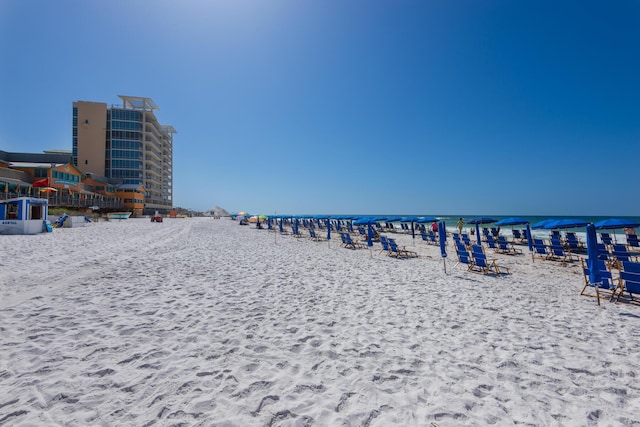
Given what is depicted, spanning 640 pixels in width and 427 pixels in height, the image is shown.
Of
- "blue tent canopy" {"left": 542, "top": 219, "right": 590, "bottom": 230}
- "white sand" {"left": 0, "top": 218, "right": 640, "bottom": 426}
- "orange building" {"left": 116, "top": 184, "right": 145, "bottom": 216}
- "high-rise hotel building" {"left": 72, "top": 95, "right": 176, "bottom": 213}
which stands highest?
"high-rise hotel building" {"left": 72, "top": 95, "right": 176, "bottom": 213}

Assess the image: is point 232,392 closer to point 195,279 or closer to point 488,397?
point 488,397

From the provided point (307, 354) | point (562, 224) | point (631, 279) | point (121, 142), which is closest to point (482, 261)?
point (631, 279)

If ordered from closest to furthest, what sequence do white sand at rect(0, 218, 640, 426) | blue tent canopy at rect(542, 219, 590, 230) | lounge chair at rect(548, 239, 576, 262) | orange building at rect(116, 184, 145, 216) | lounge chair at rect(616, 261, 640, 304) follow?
white sand at rect(0, 218, 640, 426), lounge chair at rect(616, 261, 640, 304), lounge chair at rect(548, 239, 576, 262), blue tent canopy at rect(542, 219, 590, 230), orange building at rect(116, 184, 145, 216)

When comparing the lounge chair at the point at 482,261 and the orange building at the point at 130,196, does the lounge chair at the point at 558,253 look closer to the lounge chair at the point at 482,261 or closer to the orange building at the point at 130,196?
the lounge chair at the point at 482,261

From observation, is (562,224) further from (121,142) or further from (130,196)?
(121,142)

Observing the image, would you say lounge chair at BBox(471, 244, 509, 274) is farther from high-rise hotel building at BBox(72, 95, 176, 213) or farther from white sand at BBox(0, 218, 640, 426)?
high-rise hotel building at BBox(72, 95, 176, 213)

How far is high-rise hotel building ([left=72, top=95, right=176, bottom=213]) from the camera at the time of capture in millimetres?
57906

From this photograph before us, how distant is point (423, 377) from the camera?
2.91m

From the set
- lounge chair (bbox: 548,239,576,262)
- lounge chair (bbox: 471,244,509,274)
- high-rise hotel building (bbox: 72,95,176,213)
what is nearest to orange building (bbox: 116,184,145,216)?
high-rise hotel building (bbox: 72,95,176,213)

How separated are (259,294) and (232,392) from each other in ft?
10.5

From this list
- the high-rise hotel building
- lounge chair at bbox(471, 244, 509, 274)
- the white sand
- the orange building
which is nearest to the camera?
the white sand

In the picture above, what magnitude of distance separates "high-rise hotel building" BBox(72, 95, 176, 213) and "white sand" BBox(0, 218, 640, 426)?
6422 centimetres

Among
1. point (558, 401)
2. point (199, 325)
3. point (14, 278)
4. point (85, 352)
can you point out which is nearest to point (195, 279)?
point (199, 325)

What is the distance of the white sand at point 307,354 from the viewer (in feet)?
7.88
